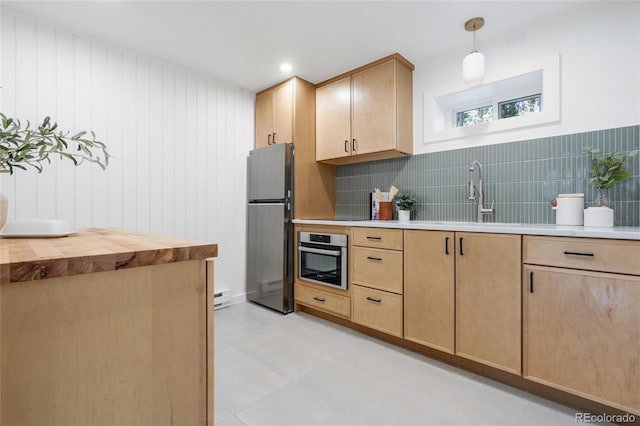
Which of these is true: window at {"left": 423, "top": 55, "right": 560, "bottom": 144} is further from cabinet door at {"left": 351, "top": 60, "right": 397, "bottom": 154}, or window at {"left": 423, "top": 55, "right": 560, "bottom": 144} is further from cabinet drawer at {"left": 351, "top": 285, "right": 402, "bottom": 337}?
cabinet drawer at {"left": 351, "top": 285, "right": 402, "bottom": 337}

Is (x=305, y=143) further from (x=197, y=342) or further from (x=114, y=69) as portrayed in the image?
(x=197, y=342)

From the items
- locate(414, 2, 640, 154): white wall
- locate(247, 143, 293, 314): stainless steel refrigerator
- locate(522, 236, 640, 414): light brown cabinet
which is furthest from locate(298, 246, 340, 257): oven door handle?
locate(414, 2, 640, 154): white wall

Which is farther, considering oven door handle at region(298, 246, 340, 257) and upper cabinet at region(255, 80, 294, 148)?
upper cabinet at region(255, 80, 294, 148)

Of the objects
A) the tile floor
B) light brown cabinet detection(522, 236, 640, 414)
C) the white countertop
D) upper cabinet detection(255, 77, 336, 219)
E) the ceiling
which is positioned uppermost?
the ceiling

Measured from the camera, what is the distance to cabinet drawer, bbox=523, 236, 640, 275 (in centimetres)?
140

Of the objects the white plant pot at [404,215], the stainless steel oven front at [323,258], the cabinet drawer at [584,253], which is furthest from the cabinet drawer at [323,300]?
the cabinet drawer at [584,253]

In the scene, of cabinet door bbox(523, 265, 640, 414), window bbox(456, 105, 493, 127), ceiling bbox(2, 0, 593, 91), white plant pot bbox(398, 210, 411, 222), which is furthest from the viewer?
white plant pot bbox(398, 210, 411, 222)

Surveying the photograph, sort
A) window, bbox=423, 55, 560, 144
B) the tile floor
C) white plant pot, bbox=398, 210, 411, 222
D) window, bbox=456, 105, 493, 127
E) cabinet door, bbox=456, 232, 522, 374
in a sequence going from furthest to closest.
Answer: white plant pot, bbox=398, 210, 411, 222 → window, bbox=456, 105, 493, 127 → window, bbox=423, 55, 560, 144 → cabinet door, bbox=456, 232, 522, 374 → the tile floor

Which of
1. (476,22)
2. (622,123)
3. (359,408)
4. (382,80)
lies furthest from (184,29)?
(622,123)

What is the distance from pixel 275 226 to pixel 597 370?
97.2 inches

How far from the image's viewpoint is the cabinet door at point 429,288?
1.96 metres

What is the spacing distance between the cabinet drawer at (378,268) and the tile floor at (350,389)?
0.47 meters

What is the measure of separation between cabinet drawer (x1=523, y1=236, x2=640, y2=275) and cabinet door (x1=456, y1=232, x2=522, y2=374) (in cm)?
9

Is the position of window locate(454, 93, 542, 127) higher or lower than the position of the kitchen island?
higher
